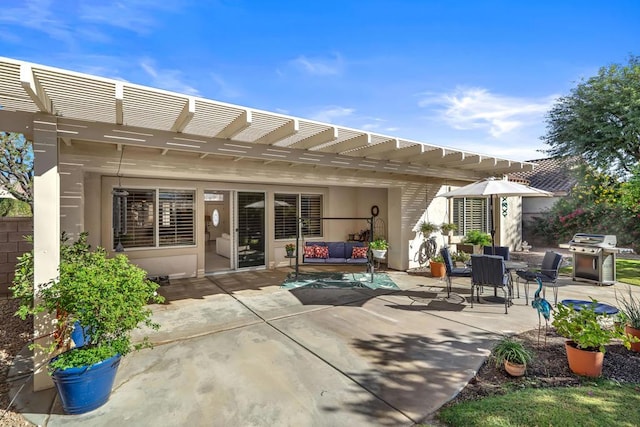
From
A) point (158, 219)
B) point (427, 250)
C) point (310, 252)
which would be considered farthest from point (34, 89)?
point (427, 250)

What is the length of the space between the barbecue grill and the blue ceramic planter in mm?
9644

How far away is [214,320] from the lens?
512cm

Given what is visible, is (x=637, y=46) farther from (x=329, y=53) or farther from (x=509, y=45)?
(x=329, y=53)

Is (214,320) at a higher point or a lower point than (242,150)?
lower

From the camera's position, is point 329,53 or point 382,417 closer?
point 382,417

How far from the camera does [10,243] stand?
20.4ft

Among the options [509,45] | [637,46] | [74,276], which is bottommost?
[74,276]

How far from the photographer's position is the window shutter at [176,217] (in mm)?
7898

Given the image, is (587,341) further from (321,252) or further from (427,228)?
(427,228)

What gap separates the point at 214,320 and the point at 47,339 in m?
2.19

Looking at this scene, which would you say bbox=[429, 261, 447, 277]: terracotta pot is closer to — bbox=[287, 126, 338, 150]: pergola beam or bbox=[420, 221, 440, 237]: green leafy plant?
bbox=[420, 221, 440, 237]: green leafy plant

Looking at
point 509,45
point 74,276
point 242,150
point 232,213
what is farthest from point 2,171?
point 509,45

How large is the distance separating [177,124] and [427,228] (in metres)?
7.29

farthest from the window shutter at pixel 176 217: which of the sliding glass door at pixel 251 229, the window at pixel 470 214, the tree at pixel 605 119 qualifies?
the tree at pixel 605 119
